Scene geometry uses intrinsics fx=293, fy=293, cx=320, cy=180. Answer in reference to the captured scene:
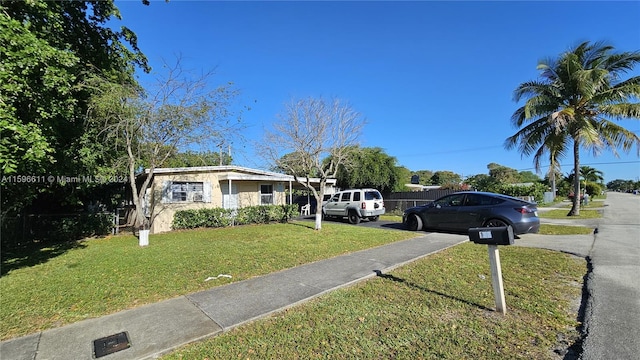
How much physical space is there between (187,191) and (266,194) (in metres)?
4.93

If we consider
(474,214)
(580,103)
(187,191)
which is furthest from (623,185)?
(187,191)

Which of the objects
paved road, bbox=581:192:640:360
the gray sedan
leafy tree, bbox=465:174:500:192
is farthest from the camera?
leafy tree, bbox=465:174:500:192

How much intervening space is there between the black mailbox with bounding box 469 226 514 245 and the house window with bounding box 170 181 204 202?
13962mm

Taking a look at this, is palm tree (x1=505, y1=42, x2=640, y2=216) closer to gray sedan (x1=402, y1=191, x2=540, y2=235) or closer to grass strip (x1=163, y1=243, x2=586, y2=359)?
gray sedan (x1=402, y1=191, x2=540, y2=235)

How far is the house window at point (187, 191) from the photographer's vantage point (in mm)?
14453

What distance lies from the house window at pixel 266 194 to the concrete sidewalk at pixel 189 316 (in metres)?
12.3

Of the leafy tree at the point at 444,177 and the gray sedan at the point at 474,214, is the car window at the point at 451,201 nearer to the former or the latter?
the gray sedan at the point at 474,214

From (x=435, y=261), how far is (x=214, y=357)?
16.9 feet

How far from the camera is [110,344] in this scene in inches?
129

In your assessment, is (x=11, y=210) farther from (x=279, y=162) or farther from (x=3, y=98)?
(x=279, y=162)

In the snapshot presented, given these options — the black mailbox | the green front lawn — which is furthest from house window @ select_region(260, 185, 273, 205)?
the black mailbox

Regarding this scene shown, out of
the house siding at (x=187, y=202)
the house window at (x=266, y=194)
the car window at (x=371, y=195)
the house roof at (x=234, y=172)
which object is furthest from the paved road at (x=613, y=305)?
the house window at (x=266, y=194)

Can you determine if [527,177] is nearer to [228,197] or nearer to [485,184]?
[485,184]

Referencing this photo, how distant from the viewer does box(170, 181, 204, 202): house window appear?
14.5 meters
